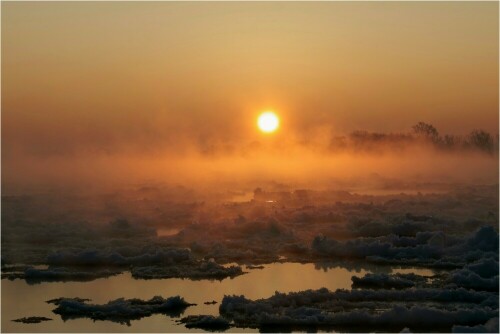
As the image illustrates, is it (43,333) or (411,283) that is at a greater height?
(411,283)

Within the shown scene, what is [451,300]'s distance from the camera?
18.8 metres

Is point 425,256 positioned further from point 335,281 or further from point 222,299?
point 222,299

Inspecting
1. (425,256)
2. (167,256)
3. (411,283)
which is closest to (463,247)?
(425,256)

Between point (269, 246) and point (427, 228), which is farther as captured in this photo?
point (427, 228)

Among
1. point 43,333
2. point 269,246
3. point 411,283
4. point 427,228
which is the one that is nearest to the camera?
point 43,333

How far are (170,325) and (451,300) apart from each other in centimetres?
629

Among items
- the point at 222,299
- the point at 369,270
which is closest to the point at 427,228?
the point at 369,270

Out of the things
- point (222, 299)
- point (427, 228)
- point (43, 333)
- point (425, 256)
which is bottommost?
point (43, 333)

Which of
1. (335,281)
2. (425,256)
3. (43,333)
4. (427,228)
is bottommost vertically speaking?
(43,333)

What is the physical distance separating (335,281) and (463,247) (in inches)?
206

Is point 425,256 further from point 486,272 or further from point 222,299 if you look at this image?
point 222,299

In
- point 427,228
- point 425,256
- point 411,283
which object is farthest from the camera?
point 427,228

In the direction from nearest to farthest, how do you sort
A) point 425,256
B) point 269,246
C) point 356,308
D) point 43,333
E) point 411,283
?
point 43,333 → point 356,308 → point 411,283 → point 425,256 → point 269,246

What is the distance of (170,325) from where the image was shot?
56.6 feet
